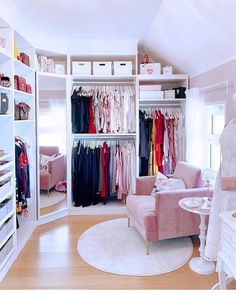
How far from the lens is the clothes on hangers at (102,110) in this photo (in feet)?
13.5

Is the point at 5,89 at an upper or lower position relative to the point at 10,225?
upper

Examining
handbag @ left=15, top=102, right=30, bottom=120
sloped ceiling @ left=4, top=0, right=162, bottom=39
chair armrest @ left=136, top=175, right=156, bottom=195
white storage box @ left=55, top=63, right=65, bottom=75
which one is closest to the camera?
sloped ceiling @ left=4, top=0, right=162, bottom=39

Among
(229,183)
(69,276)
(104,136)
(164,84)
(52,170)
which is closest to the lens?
(229,183)

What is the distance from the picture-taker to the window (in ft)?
11.7

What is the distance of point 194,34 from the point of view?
3055 millimetres

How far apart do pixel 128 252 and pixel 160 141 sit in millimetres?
1688

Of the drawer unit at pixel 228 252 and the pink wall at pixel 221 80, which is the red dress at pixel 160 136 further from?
the drawer unit at pixel 228 252

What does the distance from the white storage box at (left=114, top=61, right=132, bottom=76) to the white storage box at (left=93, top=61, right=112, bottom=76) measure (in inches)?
3.9

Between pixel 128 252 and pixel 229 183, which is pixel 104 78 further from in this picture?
pixel 229 183

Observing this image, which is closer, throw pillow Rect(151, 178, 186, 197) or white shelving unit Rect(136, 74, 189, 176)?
throw pillow Rect(151, 178, 186, 197)

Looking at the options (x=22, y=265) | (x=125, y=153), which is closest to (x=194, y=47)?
(x=125, y=153)

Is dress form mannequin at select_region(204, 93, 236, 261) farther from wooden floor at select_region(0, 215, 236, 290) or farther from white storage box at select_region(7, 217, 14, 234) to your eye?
white storage box at select_region(7, 217, 14, 234)

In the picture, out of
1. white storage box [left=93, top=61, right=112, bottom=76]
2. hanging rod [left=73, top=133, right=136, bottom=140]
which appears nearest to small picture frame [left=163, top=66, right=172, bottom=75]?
white storage box [left=93, top=61, right=112, bottom=76]

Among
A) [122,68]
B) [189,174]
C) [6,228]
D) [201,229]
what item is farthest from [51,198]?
[201,229]
